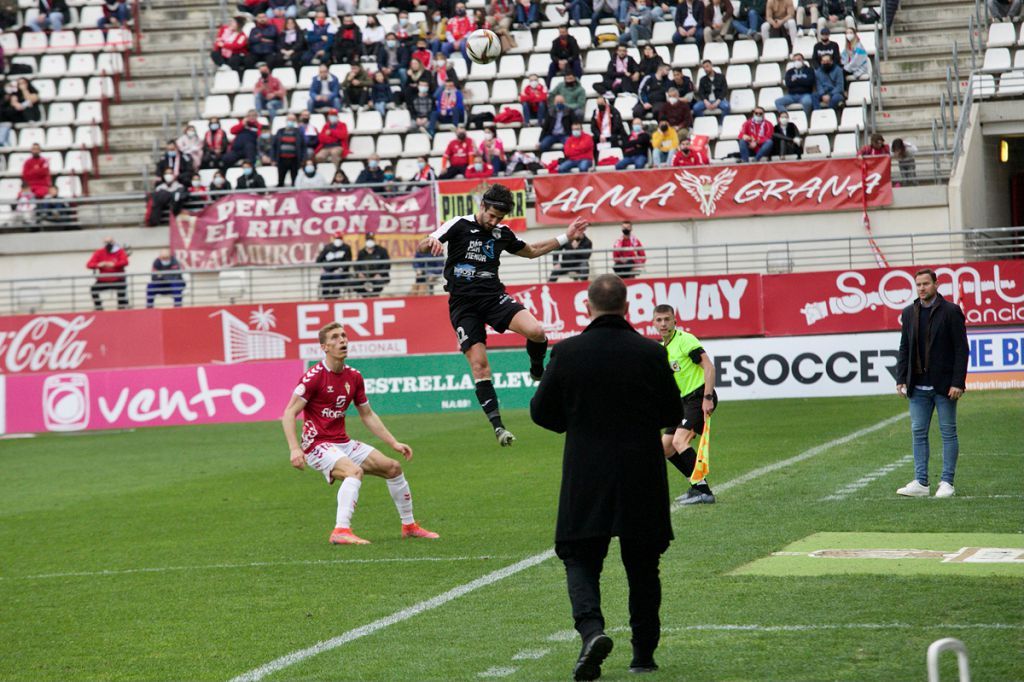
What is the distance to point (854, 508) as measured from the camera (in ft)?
39.9

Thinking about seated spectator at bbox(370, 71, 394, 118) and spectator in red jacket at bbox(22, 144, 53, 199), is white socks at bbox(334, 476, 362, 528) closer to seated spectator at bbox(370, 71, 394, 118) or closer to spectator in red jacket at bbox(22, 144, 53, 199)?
seated spectator at bbox(370, 71, 394, 118)

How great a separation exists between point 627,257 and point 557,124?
458 cm

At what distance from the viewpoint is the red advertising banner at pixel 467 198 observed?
92.5 feet

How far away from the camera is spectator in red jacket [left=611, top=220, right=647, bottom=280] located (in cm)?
2700

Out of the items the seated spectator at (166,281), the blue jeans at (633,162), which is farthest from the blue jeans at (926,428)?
the seated spectator at (166,281)

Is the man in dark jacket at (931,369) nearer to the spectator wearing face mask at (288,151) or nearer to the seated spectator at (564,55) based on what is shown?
the seated spectator at (564,55)

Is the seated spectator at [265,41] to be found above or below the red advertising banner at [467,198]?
above

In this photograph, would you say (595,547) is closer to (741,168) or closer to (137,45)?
(741,168)

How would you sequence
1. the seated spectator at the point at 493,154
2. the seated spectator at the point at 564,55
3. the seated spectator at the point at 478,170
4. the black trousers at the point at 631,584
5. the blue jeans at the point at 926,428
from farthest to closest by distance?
the seated spectator at the point at 564,55 < the seated spectator at the point at 493,154 < the seated spectator at the point at 478,170 < the blue jeans at the point at 926,428 < the black trousers at the point at 631,584

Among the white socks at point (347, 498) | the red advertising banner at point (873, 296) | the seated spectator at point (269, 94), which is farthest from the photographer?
the seated spectator at point (269, 94)

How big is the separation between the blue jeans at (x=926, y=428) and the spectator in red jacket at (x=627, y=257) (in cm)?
1389

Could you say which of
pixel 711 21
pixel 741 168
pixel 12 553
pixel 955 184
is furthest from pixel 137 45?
pixel 12 553

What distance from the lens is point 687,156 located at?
92.9ft

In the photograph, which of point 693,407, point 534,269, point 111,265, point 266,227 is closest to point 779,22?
point 534,269
